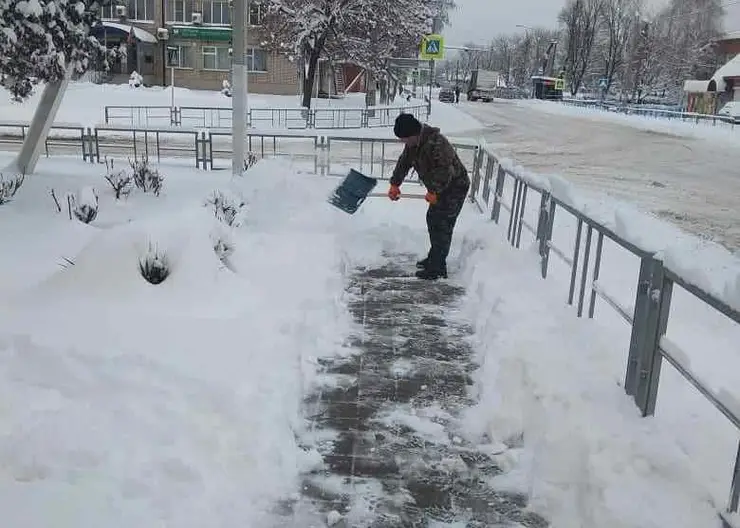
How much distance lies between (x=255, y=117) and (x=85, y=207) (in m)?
25.1

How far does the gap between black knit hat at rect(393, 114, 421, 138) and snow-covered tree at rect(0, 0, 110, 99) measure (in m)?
6.42

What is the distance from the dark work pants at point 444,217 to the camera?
7.24 metres

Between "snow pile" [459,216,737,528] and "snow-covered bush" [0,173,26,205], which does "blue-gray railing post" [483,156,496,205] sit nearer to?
"snow pile" [459,216,737,528]

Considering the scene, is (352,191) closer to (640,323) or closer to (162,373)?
(162,373)

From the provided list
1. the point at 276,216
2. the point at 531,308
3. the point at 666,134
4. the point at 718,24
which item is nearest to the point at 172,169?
the point at 276,216

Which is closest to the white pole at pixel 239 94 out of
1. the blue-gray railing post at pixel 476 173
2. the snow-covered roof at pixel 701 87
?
the blue-gray railing post at pixel 476 173

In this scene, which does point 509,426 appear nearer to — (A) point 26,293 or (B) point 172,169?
(A) point 26,293

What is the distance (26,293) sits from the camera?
207 inches

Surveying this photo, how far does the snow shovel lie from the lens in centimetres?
828

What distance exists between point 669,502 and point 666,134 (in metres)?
36.0

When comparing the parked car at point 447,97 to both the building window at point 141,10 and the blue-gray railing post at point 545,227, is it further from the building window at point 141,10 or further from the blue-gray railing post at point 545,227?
the blue-gray railing post at point 545,227

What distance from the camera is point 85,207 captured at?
9078mm

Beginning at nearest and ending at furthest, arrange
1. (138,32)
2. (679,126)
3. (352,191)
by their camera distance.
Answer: (352,191) < (679,126) < (138,32)

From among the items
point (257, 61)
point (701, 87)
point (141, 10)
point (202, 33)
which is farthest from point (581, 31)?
point (141, 10)
